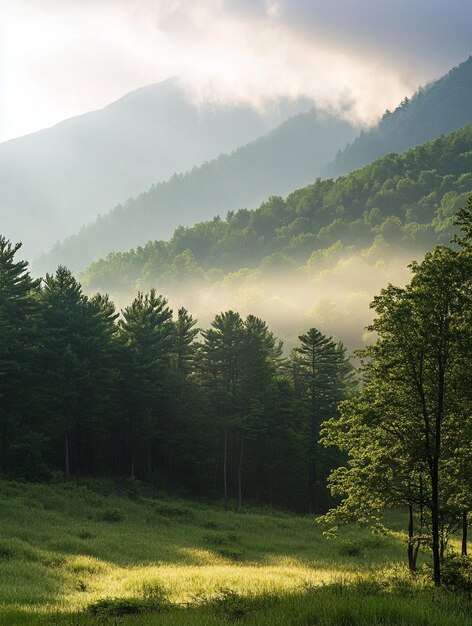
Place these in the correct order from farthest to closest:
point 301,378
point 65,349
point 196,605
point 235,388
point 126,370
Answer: point 301,378, point 235,388, point 126,370, point 65,349, point 196,605

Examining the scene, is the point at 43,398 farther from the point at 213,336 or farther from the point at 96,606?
the point at 96,606

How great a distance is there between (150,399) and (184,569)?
106 ft

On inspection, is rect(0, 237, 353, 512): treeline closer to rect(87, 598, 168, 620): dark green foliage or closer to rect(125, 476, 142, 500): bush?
rect(125, 476, 142, 500): bush

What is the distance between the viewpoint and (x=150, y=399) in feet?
170

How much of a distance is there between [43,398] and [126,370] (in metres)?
9.64

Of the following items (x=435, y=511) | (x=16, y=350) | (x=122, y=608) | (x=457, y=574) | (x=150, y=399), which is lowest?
(x=457, y=574)

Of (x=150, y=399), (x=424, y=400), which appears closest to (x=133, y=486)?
(x=150, y=399)

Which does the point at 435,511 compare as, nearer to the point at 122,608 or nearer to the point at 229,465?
the point at 122,608

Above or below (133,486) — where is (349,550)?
below

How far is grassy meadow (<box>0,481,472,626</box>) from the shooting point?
9.34 m

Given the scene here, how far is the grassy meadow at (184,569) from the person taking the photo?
934cm

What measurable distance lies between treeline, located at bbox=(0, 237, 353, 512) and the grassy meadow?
288 inches

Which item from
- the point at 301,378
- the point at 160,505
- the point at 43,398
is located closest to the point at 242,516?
the point at 160,505

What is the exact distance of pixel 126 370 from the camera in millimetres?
49344
